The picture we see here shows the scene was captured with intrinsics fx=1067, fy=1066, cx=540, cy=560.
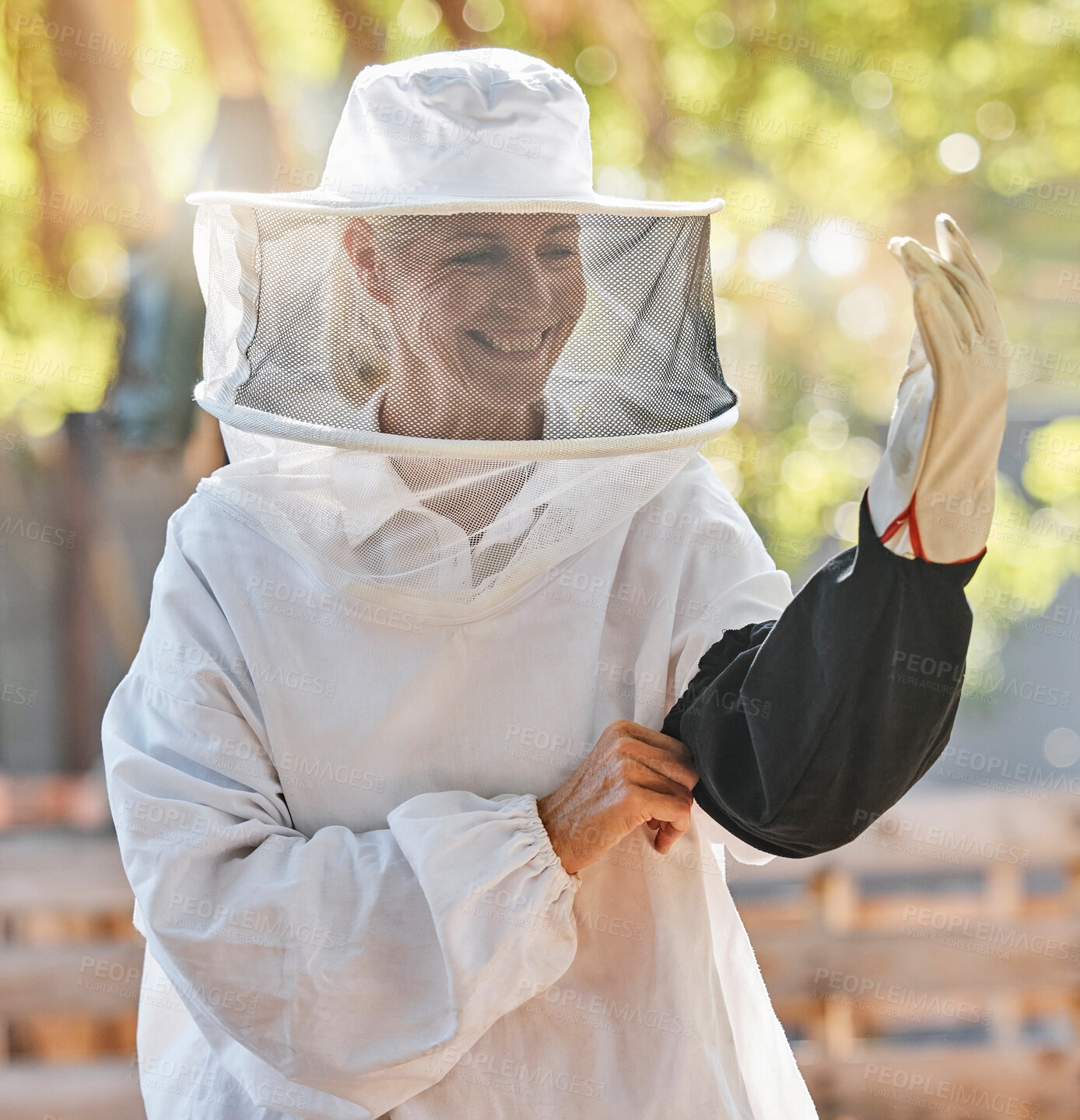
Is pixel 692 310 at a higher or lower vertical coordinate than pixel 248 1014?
higher

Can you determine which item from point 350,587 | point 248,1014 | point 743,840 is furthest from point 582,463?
point 248,1014

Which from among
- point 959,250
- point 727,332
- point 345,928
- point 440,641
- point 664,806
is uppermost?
point 959,250

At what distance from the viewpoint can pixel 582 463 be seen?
1271 millimetres

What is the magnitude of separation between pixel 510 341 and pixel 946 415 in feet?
1.62

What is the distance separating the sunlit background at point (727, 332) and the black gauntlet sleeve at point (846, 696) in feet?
8.81

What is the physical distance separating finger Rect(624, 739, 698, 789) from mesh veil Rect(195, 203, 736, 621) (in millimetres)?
269

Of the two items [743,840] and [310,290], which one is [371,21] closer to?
[310,290]

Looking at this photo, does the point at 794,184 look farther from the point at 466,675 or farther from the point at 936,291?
the point at 936,291

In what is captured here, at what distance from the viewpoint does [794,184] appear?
4.36m

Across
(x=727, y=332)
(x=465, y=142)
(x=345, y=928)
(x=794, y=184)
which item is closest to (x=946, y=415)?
(x=465, y=142)

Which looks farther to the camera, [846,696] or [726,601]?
[726,601]

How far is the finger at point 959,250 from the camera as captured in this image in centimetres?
85

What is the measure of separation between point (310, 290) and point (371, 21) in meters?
3.31

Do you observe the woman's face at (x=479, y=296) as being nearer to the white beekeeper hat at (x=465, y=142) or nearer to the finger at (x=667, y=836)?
the white beekeeper hat at (x=465, y=142)
